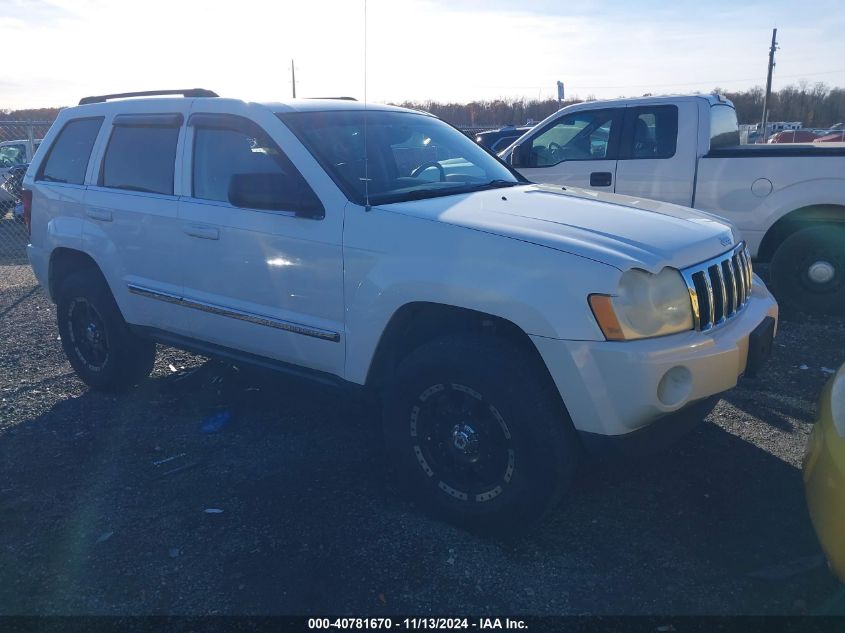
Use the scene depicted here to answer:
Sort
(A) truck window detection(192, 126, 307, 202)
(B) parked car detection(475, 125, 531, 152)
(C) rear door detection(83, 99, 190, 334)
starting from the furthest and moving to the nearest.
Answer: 1. (B) parked car detection(475, 125, 531, 152)
2. (C) rear door detection(83, 99, 190, 334)
3. (A) truck window detection(192, 126, 307, 202)

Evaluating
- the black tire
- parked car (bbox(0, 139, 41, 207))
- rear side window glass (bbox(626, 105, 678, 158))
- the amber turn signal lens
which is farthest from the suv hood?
parked car (bbox(0, 139, 41, 207))

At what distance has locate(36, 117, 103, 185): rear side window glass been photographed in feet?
16.7

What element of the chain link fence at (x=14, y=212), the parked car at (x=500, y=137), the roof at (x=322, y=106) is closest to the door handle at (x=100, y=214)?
the roof at (x=322, y=106)

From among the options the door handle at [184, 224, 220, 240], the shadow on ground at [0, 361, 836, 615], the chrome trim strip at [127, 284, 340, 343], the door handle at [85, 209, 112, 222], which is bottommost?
the shadow on ground at [0, 361, 836, 615]

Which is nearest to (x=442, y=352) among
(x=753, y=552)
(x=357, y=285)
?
(x=357, y=285)

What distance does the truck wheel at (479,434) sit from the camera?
3033mm

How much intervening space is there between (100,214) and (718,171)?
217 inches

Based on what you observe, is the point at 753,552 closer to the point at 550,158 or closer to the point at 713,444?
the point at 713,444

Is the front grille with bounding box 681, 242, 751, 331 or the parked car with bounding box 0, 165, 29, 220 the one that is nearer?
the front grille with bounding box 681, 242, 751, 331

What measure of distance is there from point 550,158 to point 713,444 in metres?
4.50

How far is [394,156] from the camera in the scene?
418 cm

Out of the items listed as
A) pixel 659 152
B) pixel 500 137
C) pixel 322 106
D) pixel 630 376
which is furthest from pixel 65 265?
pixel 500 137

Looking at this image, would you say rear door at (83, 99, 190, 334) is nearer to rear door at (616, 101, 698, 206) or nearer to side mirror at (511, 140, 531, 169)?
side mirror at (511, 140, 531, 169)

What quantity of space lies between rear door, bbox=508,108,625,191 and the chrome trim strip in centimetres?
474
